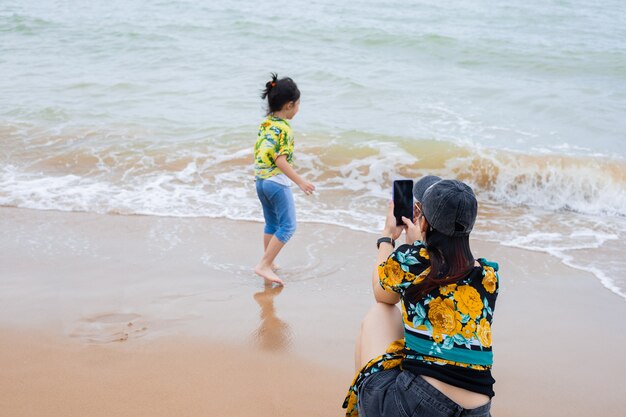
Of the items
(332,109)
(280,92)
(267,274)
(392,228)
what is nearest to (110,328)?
(267,274)

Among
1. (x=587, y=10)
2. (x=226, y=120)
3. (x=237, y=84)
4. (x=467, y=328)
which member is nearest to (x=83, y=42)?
(x=237, y=84)

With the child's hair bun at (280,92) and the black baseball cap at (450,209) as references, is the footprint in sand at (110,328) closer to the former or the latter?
the child's hair bun at (280,92)

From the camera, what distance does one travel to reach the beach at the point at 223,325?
3365mm

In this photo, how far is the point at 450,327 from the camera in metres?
2.37

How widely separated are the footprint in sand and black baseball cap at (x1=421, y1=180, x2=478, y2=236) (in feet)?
7.12

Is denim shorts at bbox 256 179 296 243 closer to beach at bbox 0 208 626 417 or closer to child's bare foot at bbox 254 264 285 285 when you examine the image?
child's bare foot at bbox 254 264 285 285

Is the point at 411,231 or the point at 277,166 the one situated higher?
the point at 411,231

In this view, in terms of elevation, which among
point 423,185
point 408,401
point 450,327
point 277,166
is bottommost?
point 408,401

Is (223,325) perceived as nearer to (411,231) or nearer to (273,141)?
(273,141)

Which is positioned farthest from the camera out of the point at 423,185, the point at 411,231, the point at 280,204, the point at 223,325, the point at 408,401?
the point at 280,204

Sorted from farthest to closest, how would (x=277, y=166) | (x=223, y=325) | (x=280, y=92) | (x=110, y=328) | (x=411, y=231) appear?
(x=277, y=166), (x=280, y=92), (x=223, y=325), (x=110, y=328), (x=411, y=231)

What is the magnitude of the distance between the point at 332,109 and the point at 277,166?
6.11 metres

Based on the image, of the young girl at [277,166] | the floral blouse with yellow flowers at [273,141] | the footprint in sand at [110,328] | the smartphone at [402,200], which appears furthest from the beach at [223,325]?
the smartphone at [402,200]

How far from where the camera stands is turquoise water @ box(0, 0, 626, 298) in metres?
7.21
